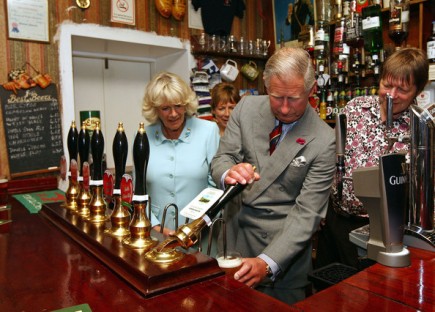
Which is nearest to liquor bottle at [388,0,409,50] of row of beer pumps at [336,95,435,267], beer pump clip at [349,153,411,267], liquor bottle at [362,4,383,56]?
liquor bottle at [362,4,383,56]

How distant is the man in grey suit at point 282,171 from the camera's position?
1478mm

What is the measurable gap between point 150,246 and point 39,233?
50 centimetres

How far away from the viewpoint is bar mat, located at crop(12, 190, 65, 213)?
1.86 meters

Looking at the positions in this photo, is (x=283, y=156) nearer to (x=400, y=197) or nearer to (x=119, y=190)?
(x=400, y=197)

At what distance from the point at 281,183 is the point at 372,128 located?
2.12 ft

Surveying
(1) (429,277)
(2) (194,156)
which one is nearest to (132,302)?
(1) (429,277)

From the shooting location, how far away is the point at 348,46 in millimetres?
3555

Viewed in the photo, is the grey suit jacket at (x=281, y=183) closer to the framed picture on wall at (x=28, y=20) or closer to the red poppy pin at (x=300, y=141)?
the red poppy pin at (x=300, y=141)

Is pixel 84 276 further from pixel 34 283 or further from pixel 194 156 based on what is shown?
pixel 194 156

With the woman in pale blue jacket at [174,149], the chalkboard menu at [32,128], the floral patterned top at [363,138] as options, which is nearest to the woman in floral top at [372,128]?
the floral patterned top at [363,138]

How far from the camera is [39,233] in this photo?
4.51 feet

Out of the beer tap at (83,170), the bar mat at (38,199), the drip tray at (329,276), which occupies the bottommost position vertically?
the drip tray at (329,276)

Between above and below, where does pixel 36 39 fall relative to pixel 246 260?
above

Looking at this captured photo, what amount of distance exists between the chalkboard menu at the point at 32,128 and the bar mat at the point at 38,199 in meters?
0.93
